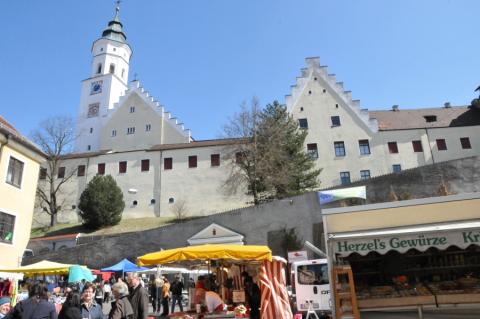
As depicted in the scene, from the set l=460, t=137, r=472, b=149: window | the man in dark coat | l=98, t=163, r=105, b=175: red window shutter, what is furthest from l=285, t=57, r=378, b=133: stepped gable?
the man in dark coat

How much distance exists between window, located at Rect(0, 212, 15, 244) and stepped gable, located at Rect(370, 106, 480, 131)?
3656 cm

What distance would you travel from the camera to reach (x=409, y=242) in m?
8.28

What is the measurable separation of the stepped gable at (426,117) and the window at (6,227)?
120 ft

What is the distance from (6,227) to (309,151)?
99.3 feet

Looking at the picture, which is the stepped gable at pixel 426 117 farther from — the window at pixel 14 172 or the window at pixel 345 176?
the window at pixel 14 172

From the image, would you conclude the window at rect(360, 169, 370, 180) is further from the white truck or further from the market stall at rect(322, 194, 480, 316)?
the market stall at rect(322, 194, 480, 316)

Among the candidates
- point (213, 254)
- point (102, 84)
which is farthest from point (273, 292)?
point (102, 84)

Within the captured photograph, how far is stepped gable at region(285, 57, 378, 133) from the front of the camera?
45.0 meters

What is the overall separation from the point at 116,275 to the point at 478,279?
928 inches

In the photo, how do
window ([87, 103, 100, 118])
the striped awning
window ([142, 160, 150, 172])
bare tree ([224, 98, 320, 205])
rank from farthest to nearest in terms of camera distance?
window ([87, 103, 100, 118]) → window ([142, 160, 150, 172]) → bare tree ([224, 98, 320, 205]) → the striped awning

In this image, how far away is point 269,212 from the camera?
2875cm

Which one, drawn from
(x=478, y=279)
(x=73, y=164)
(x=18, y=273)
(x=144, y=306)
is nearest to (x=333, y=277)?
(x=478, y=279)

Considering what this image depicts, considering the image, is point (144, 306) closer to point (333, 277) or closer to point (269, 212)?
point (333, 277)

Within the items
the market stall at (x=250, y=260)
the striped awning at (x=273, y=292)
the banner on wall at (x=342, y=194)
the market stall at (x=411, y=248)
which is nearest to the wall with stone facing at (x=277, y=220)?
the banner on wall at (x=342, y=194)
